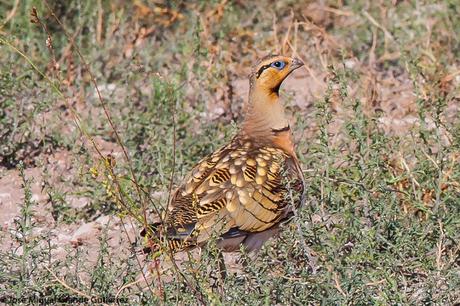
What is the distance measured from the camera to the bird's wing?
18.6ft

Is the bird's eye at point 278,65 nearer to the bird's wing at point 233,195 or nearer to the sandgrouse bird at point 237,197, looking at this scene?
the sandgrouse bird at point 237,197

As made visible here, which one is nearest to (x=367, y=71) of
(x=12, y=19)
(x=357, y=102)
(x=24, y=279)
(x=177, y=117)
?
(x=177, y=117)

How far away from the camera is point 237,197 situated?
5848mm

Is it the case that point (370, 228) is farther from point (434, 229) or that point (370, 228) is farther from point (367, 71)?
point (367, 71)

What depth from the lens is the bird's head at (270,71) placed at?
6.74m

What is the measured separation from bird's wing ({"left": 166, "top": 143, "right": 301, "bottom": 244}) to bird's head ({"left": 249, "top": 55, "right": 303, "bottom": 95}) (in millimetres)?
636

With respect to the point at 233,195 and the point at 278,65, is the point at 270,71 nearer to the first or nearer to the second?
the point at 278,65

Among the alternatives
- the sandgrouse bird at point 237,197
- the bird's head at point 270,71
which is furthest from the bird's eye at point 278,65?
the sandgrouse bird at point 237,197

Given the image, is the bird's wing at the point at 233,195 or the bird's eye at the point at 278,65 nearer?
the bird's wing at the point at 233,195

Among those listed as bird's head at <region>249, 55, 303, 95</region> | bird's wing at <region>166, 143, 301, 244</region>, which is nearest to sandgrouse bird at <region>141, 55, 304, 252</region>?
bird's wing at <region>166, 143, 301, 244</region>

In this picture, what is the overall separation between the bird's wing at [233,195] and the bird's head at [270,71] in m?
0.64

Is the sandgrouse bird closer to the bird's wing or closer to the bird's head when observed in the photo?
the bird's wing

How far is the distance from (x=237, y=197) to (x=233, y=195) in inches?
0.9

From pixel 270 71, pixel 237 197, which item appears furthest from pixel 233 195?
pixel 270 71
